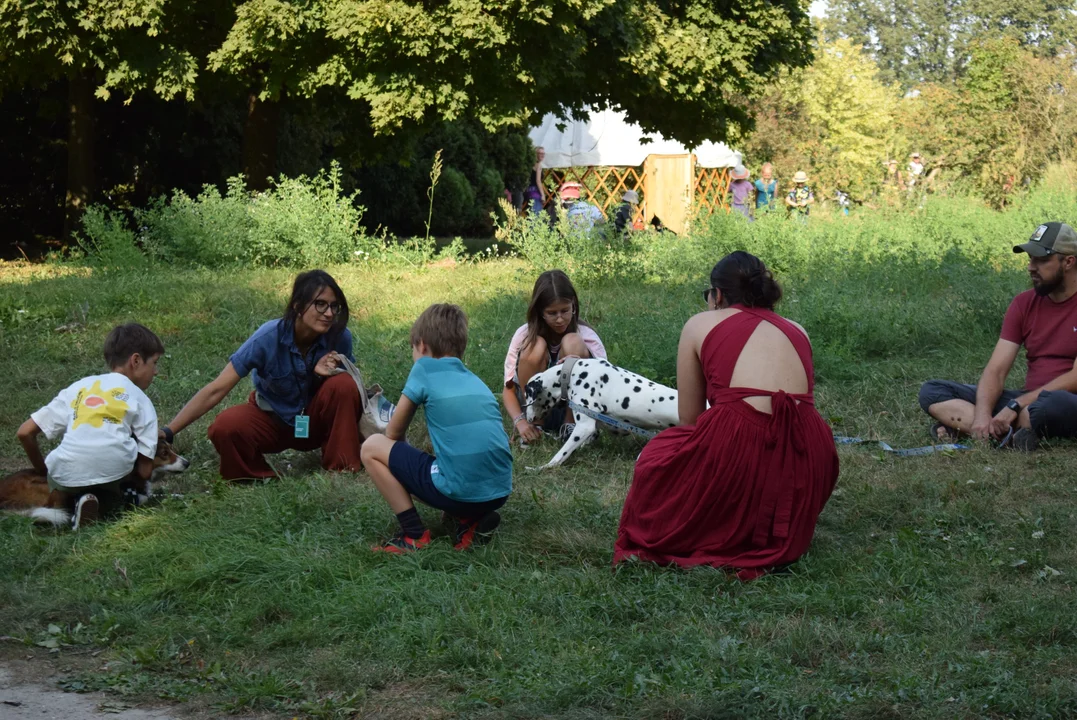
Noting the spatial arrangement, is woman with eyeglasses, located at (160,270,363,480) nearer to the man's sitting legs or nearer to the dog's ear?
the dog's ear

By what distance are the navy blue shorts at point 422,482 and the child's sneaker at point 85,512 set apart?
1651mm

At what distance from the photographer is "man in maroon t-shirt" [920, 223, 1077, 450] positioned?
7047 millimetres

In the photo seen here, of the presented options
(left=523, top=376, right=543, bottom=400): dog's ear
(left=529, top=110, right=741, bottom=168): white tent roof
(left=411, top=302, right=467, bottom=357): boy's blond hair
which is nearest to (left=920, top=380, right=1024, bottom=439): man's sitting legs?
(left=523, top=376, right=543, bottom=400): dog's ear

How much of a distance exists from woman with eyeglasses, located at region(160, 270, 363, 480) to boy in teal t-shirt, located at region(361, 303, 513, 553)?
49.2 inches

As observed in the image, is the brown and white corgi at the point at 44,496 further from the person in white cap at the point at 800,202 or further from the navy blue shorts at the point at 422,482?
the person in white cap at the point at 800,202

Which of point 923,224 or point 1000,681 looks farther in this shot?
point 923,224

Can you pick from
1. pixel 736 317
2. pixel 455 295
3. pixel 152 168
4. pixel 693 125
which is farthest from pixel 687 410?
pixel 152 168

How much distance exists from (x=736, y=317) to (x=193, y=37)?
1485cm

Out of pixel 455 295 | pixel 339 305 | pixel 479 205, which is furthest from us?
pixel 479 205

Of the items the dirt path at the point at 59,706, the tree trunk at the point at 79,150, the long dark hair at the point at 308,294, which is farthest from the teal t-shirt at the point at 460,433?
the tree trunk at the point at 79,150

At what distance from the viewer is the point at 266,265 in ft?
49.7

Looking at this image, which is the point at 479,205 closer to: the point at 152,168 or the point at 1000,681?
the point at 152,168

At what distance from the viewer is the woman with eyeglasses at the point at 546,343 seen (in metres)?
7.35

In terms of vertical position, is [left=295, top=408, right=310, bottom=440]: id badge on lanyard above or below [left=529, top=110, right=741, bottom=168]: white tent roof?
below
